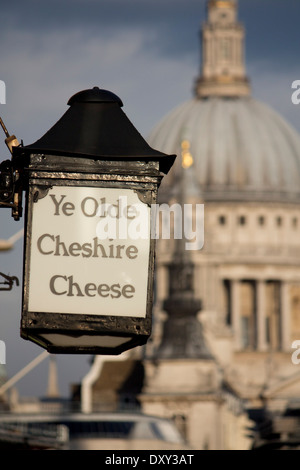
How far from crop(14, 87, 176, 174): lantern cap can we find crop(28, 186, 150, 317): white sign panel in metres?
0.17

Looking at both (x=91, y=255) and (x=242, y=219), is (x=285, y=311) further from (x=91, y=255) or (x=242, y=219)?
(x=91, y=255)

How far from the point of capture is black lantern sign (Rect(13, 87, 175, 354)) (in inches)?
337

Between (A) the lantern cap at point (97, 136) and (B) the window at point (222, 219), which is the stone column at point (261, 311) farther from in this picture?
(A) the lantern cap at point (97, 136)

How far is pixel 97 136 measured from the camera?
341 inches

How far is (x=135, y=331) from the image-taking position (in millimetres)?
8586

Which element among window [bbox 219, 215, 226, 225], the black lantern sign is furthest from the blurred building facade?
the black lantern sign

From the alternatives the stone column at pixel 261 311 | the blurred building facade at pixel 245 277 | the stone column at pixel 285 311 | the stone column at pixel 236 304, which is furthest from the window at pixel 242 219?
the stone column at pixel 285 311

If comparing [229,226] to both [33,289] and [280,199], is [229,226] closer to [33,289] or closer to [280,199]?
[280,199]

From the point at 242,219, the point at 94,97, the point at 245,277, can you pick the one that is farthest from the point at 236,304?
the point at 94,97

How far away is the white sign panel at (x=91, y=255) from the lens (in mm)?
8570

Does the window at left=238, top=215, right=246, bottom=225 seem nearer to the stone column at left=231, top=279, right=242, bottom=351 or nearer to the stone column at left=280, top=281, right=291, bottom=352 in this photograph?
the stone column at left=231, top=279, right=242, bottom=351

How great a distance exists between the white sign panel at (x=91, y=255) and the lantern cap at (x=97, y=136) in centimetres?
17

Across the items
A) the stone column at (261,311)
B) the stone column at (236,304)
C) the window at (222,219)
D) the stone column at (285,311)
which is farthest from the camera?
the window at (222,219)
